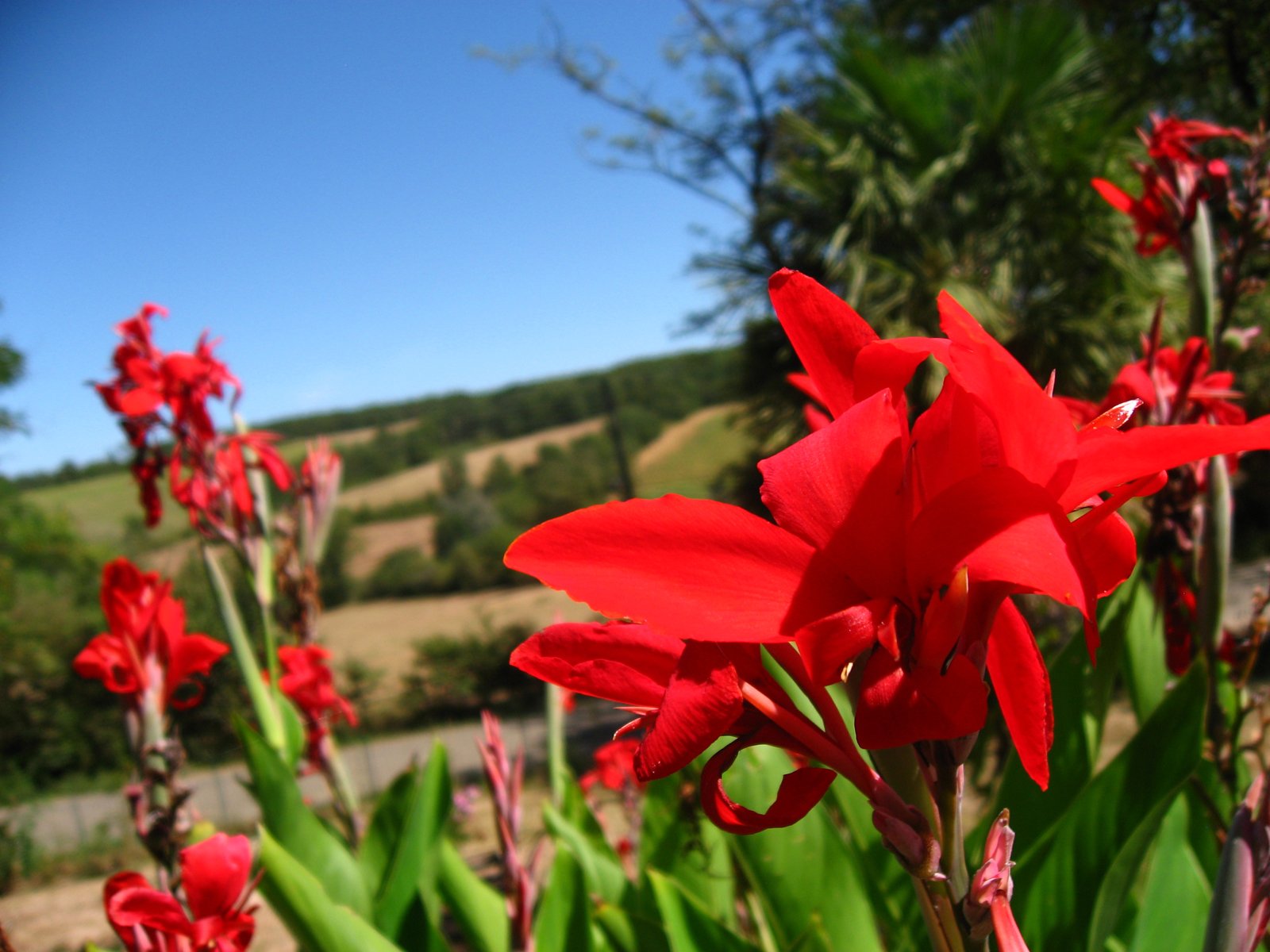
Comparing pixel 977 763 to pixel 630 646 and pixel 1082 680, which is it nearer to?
pixel 1082 680

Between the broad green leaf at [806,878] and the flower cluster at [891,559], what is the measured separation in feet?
2.27

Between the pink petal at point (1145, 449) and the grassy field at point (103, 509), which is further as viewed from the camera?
the grassy field at point (103, 509)

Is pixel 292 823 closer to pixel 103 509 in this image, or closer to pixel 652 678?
pixel 652 678

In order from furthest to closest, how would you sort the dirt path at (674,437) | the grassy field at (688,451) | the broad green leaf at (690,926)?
the dirt path at (674,437) → the grassy field at (688,451) → the broad green leaf at (690,926)

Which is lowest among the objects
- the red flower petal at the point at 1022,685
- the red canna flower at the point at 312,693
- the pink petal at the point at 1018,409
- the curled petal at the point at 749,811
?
the red canna flower at the point at 312,693

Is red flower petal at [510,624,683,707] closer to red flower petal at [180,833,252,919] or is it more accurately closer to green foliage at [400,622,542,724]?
red flower petal at [180,833,252,919]

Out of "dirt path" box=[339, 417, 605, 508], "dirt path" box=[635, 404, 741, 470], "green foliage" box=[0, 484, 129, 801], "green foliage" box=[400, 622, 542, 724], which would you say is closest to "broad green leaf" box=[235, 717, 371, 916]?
"green foliage" box=[400, 622, 542, 724]

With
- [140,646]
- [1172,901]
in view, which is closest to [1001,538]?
[1172,901]

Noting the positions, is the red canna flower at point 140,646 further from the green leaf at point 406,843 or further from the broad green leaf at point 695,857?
the broad green leaf at point 695,857

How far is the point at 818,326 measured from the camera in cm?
41

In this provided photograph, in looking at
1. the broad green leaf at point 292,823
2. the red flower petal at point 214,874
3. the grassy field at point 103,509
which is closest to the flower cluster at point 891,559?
the red flower petal at point 214,874

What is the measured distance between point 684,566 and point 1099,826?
669mm

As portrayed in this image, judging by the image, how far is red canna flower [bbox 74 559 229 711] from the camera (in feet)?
3.45

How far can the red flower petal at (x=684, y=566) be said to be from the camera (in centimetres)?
33
